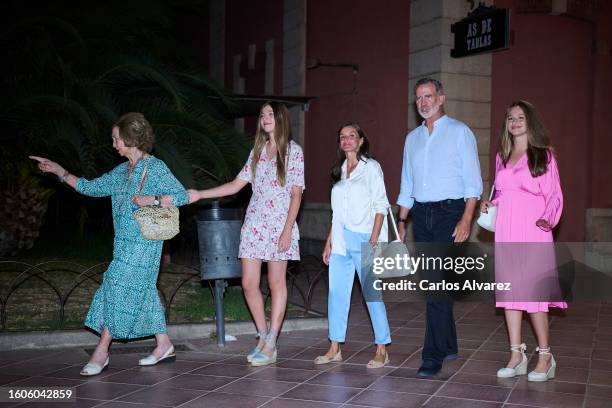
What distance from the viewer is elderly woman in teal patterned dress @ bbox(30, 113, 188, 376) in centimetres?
531

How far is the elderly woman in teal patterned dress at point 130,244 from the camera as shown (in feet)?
17.4

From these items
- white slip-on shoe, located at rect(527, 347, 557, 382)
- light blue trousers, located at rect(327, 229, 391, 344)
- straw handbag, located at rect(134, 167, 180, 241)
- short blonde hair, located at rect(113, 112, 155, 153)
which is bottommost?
white slip-on shoe, located at rect(527, 347, 557, 382)

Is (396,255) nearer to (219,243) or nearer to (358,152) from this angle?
(358,152)

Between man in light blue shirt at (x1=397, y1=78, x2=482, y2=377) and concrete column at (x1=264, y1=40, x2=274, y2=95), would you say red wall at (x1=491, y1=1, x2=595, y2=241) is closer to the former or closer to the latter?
concrete column at (x1=264, y1=40, x2=274, y2=95)

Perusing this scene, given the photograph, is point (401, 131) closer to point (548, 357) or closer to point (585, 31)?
point (585, 31)

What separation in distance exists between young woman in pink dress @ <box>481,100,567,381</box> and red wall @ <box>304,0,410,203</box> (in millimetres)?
6190

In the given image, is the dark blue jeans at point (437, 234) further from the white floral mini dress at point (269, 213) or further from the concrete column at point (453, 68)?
the concrete column at point (453, 68)

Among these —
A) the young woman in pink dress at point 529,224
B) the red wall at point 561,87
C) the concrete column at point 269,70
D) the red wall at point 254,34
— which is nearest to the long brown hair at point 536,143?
the young woman in pink dress at point 529,224

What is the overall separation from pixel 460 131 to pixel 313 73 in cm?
899

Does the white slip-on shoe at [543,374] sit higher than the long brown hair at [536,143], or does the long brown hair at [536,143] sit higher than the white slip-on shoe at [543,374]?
the long brown hair at [536,143]

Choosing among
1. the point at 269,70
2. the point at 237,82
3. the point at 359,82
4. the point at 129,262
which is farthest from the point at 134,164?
the point at 237,82

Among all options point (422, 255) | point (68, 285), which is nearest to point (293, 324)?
point (422, 255)

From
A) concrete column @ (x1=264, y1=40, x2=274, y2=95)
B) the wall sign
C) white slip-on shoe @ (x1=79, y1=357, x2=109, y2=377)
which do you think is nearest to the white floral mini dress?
white slip-on shoe @ (x1=79, y1=357, x2=109, y2=377)

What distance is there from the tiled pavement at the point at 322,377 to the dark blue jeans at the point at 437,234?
0.73ft
